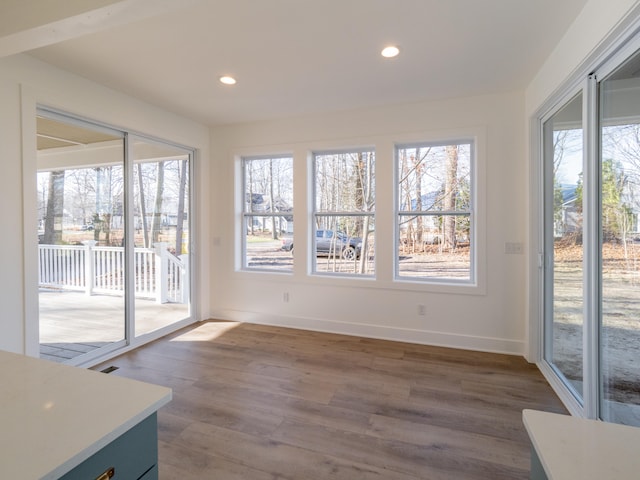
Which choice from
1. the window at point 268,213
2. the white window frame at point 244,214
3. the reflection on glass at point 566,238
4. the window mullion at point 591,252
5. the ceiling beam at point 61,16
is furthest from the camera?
the white window frame at point 244,214

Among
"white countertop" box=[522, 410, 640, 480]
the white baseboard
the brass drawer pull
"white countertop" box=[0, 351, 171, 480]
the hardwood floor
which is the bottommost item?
the hardwood floor

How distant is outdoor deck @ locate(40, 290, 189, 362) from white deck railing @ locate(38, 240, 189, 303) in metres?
0.09

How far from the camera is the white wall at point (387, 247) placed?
3.38 metres

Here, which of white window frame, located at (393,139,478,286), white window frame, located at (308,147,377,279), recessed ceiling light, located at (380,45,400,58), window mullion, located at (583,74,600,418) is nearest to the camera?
window mullion, located at (583,74,600,418)

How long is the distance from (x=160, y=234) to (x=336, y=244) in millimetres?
2168

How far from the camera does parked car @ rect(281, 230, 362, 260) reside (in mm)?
4078

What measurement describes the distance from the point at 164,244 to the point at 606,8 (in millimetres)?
4365

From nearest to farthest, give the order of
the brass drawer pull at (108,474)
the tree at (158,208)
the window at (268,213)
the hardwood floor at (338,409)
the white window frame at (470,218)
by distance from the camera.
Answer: the brass drawer pull at (108,474)
the hardwood floor at (338,409)
the white window frame at (470,218)
the tree at (158,208)
the window at (268,213)

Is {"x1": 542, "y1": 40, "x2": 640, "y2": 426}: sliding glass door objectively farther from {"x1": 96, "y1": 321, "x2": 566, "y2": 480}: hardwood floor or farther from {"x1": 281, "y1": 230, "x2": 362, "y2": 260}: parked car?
{"x1": 281, "y1": 230, "x2": 362, "y2": 260}: parked car

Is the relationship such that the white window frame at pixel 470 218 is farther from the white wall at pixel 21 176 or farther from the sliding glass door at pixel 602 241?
the white wall at pixel 21 176

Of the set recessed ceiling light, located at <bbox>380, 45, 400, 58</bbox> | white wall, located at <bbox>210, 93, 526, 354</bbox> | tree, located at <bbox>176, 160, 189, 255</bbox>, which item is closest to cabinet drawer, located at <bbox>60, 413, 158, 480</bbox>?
recessed ceiling light, located at <bbox>380, 45, 400, 58</bbox>

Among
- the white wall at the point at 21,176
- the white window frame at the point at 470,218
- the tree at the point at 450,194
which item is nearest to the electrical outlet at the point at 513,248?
the white window frame at the point at 470,218

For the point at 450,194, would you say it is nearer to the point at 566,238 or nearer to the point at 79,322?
the point at 566,238

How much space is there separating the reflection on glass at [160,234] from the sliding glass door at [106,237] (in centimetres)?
1
